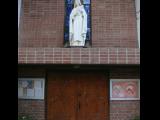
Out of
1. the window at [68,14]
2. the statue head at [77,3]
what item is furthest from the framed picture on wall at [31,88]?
the statue head at [77,3]

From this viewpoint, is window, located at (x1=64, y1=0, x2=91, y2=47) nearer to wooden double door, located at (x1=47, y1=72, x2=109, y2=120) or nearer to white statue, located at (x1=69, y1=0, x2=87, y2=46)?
white statue, located at (x1=69, y1=0, x2=87, y2=46)

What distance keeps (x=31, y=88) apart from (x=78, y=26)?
76.9 inches

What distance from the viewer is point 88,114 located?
35.5 ft

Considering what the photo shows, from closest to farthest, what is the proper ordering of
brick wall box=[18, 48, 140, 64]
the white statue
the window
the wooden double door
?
brick wall box=[18, 48, 140, 64] < the white statue < the wooden double door < the window

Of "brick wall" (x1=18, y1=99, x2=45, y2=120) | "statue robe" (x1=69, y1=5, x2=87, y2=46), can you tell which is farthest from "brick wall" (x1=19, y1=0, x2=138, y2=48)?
"brick wall" (x1=18, y1=99, x2=45, y2=120)

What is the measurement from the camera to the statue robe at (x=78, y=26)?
1059 centimetres

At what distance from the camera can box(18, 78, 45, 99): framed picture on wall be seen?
1066 cm

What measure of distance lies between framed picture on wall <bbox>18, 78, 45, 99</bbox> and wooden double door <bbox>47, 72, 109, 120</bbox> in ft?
0.81

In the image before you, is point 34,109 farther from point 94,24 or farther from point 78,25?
point 94,24
